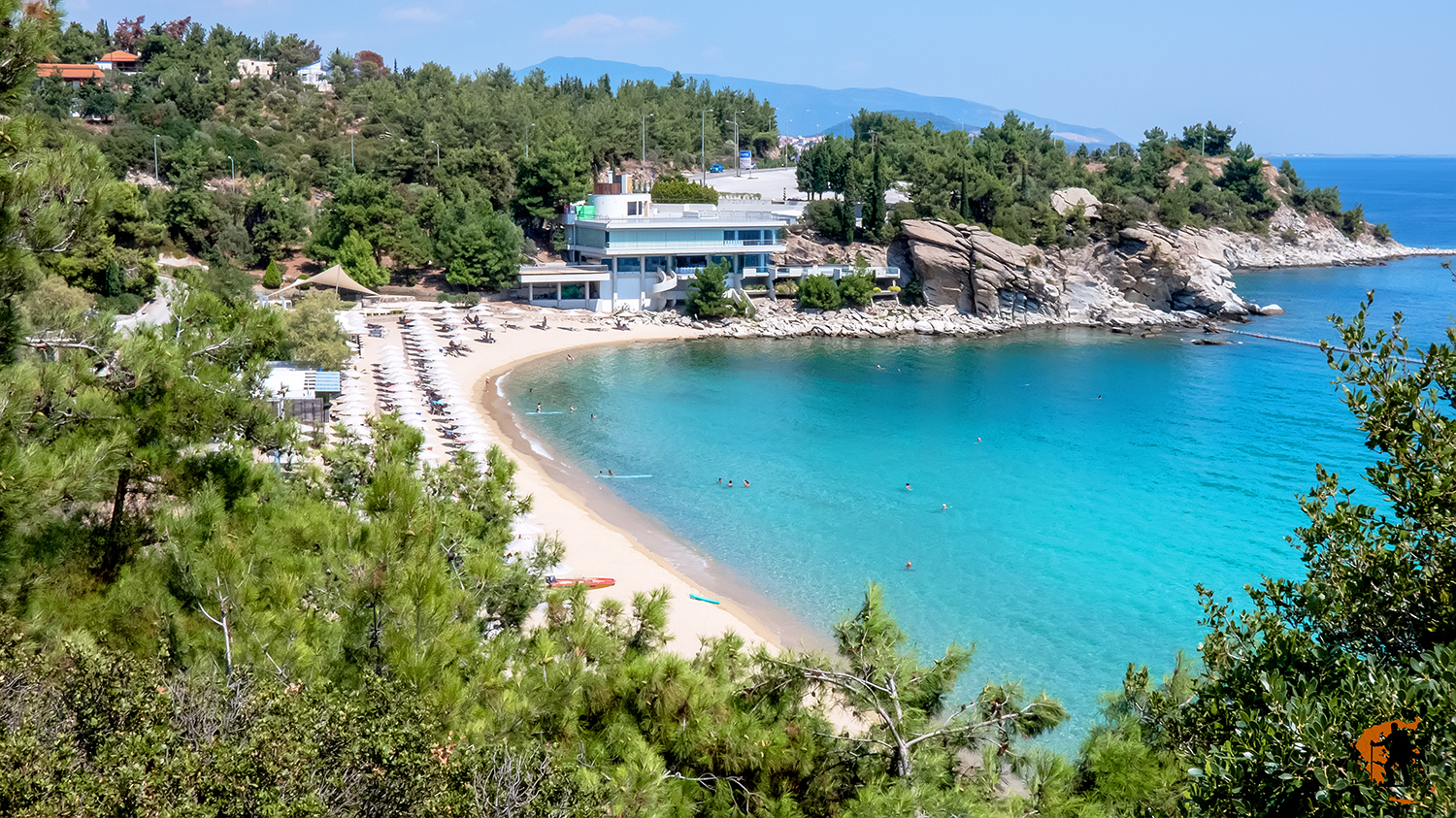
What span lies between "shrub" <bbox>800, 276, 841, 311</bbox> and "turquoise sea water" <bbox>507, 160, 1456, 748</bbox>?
3029mm

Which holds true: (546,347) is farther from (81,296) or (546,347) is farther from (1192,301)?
(1192,301)

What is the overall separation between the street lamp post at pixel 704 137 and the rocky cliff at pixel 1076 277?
1629cm

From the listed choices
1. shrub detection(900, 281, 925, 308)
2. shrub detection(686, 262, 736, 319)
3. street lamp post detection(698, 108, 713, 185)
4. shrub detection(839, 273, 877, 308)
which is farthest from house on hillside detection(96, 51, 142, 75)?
shrub detection(900, 281, 925, 308)

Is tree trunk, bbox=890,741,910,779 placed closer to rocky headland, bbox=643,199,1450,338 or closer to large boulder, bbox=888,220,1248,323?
rocky headland, bbox=643,199,1450,338

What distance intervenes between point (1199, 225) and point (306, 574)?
72254 mm

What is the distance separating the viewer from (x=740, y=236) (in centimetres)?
4700

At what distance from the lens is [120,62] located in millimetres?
69688

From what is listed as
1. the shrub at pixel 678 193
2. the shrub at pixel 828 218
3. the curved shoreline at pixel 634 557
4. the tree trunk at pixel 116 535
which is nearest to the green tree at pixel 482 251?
the shrub at pixel 678 193

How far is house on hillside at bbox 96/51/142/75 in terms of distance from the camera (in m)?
69.2

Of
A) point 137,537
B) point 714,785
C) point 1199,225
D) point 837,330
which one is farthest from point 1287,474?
point 1199,225

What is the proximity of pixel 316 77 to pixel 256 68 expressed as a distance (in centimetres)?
504

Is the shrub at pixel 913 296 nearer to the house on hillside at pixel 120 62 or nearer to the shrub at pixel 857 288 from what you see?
the shrub at pixel 857 288

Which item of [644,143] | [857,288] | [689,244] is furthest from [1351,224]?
[689,244]

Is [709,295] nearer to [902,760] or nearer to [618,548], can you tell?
[618,548]
